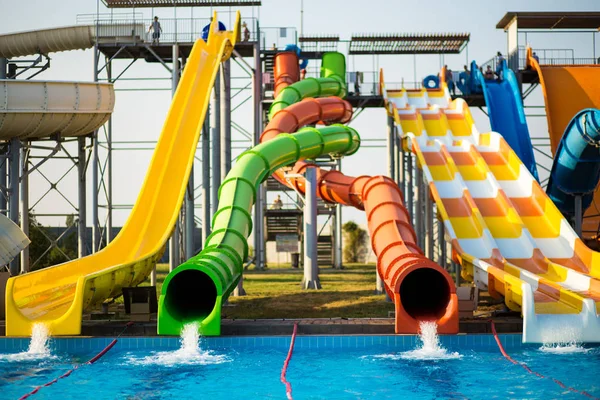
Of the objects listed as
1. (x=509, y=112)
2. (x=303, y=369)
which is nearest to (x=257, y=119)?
(x=509, y=112)

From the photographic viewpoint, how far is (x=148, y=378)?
8336 millimetres

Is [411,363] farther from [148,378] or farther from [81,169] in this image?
[81,169]

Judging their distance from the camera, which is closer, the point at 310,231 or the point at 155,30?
the point at 310,231

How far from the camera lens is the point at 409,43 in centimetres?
2656

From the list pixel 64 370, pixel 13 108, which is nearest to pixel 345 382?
pixel 64 370

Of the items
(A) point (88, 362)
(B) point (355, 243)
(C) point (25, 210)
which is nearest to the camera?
(A) point (88, 362)

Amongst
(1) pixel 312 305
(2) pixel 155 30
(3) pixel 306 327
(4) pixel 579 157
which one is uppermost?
(2) pixel 155 30

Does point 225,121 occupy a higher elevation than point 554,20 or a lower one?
lower

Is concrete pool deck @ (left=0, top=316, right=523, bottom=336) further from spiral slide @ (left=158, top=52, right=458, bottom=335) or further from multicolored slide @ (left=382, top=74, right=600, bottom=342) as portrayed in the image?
multicolored slide @ (left=382, top=74, right=600, bottom=342)

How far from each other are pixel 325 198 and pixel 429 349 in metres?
7.67

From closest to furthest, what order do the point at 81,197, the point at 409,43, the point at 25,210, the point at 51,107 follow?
the point at 51,107
the point at 25,210
the point at 81,197
the point at 409,43

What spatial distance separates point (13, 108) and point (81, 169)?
7.65 ft

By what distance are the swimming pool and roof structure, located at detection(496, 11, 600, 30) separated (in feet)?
54.4

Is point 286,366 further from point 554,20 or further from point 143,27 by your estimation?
point 554,20
